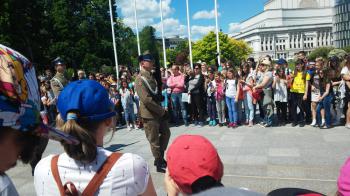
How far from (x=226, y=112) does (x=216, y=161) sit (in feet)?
30.6

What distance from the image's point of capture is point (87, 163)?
5.94 feet

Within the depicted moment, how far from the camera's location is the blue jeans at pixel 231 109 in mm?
10117

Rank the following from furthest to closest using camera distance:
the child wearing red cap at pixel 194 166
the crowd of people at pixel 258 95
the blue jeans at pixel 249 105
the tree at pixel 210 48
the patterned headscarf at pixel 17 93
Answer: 1. the tree at pixel 210 48
2. the blue jeans at pixel 249 105
3. the crowd of people at pixel 258 95
4. the child wearing red cap at pixel 194 166
5. the patterned headscarf at pixel 17 93

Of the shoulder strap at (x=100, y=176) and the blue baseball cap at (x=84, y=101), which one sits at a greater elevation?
the blue baseball cap at (x=84, y=101)

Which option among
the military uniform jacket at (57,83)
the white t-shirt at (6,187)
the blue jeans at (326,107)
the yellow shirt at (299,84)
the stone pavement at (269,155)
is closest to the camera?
the white t-shirt at (6,187)

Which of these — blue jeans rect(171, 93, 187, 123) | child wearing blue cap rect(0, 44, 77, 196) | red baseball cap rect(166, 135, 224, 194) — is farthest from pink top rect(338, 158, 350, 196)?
blue jeans rect(171, 93, 187, 123)

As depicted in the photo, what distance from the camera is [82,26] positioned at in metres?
41.6

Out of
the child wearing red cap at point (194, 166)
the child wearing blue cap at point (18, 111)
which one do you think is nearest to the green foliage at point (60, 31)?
the child wearing red cap at point (194, 166)

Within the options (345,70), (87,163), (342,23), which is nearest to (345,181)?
(87,163)

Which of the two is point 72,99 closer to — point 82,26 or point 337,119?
point 337,119

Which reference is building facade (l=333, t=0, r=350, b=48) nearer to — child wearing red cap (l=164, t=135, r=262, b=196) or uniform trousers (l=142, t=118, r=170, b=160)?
uniform trousers (l=142, t=118, r=170, b=160)

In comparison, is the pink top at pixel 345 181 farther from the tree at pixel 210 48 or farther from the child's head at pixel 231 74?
the tree at pixel 210 48

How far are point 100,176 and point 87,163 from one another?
0.35ft

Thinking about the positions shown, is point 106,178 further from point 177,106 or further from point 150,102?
Result: point 177,106
